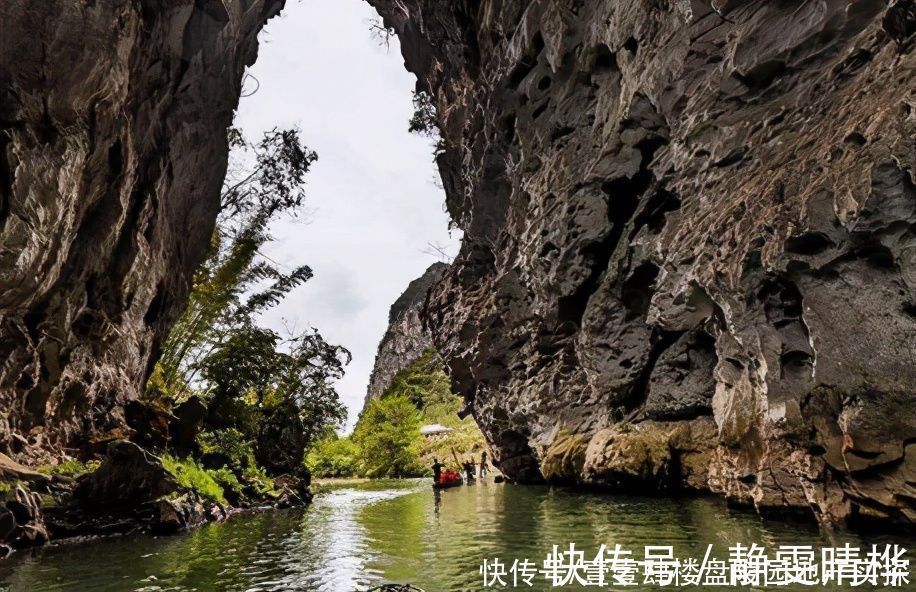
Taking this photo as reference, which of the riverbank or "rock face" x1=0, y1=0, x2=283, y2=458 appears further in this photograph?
"rock face" x1=0, y1=0, x2=283, y2=458

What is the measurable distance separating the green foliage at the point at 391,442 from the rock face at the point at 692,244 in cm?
1251

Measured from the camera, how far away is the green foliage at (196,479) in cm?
1437

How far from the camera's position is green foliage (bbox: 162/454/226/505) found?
14.4 metres

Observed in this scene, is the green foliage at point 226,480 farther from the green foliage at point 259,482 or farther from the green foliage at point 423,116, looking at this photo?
the green foliage at point 423,116

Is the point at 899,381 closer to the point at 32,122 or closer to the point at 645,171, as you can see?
the point at 645,171

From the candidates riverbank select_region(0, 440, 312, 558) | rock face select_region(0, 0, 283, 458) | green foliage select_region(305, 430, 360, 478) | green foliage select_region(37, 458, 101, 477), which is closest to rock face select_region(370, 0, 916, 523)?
riverbank select_region(0, 440, 312, 558)

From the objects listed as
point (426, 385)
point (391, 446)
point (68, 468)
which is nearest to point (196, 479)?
point (68, 468)

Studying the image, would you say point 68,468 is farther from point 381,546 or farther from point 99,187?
point 381,546

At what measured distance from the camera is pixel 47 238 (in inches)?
458

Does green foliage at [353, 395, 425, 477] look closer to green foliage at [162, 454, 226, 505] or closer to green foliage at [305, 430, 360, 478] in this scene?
green foliage at [305, 430, 360, 478]

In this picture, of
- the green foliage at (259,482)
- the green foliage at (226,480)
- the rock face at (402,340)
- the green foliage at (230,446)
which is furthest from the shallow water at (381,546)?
the rock face at (402,340)

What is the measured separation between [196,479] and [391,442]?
2504 centimetres

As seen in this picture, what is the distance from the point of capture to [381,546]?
31.9 ft

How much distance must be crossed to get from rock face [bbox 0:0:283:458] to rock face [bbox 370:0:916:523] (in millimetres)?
12390
